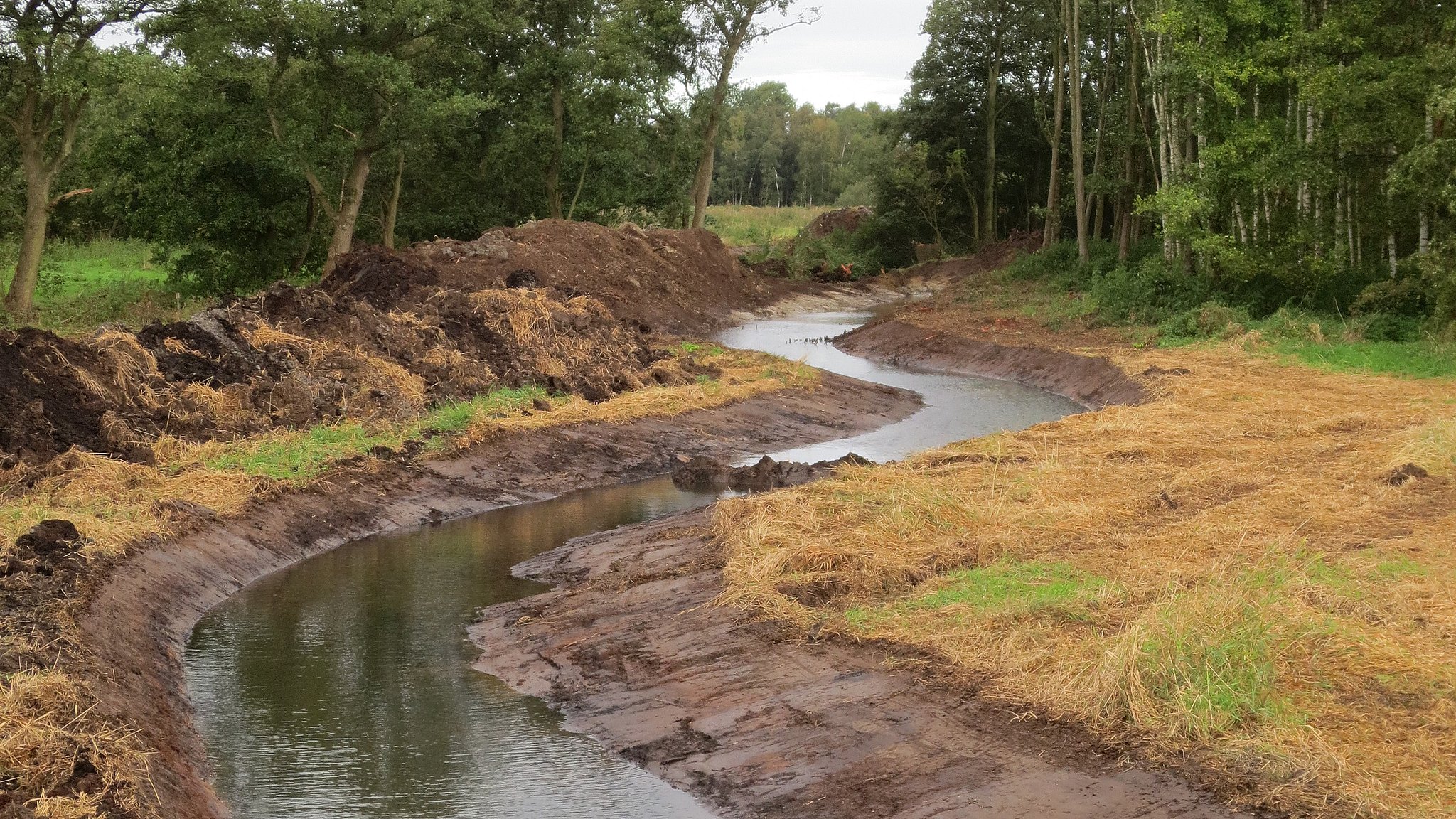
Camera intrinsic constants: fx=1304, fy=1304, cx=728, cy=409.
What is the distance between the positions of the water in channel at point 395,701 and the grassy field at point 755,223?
44.1 metres

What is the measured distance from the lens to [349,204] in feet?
109

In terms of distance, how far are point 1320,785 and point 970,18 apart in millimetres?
47299

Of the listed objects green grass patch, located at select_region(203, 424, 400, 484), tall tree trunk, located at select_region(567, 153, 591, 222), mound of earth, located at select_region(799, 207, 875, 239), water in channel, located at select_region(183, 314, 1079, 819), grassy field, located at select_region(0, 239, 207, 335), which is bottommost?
water in channel, located at select_region(183, 314, 1079, 819)

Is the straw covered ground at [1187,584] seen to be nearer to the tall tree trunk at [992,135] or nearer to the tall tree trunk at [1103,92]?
the tall tree trunk at [1103,92]

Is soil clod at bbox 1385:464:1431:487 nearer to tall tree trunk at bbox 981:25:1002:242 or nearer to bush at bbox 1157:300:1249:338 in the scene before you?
bush at bbox 1157:300:1249:338

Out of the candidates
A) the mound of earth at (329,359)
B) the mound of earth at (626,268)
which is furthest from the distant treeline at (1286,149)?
the mound of earth at (626,268)

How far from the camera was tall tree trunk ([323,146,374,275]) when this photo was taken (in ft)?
108

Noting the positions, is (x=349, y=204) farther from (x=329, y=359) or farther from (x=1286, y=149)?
(x=1286, y=149)

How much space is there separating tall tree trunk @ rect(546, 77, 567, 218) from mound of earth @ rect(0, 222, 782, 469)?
1045 centimetres

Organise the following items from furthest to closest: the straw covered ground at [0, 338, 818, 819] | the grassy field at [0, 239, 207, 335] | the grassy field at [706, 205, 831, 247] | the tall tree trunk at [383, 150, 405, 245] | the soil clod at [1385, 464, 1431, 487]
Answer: the grassy field at [706, 205, 831, 247] < the tall tree trunk at [383, 150, 405, 245] < the grassy field at [0, 239, 207, 335] < the soil clod at [1385, 464, 1431, 487] < the straw covered ground at [0, 338, 818, 819]

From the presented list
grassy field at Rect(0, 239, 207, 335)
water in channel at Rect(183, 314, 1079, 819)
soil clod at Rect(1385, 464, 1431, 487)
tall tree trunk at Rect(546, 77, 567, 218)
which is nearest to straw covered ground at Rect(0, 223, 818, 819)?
water in channel at Rect(183, 314, 1079, 819)

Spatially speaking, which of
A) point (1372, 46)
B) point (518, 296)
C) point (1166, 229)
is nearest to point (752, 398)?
point (518, 296)

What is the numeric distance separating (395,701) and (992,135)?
4435cm

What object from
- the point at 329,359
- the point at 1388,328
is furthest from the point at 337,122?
the point at 1388,328
